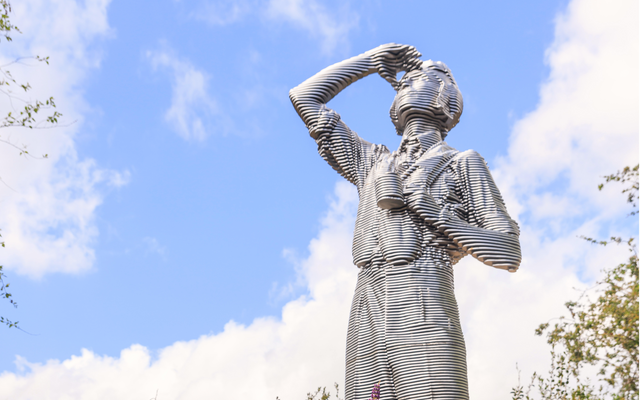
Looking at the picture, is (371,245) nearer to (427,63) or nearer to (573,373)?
(427,63)

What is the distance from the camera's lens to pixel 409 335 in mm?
5793

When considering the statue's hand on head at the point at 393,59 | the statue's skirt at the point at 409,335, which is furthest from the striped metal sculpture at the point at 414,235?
the statue's hand on head at the point at 393,59

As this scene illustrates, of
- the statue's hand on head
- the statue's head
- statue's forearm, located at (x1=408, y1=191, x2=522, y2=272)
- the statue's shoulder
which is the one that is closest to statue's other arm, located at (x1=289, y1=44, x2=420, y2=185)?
the statue's hand on head

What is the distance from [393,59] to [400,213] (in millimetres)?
2143

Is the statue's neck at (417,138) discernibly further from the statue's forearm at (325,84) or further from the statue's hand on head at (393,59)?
the statue's forearm at (325,84)

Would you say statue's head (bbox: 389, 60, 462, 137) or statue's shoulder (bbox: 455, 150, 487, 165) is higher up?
statue's head (bbox: 389, 60, 462, 137)

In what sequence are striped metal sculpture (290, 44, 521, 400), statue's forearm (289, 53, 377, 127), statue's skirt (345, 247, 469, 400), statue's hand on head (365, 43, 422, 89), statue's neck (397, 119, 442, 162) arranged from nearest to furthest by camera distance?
statue's skirt (345, 247, 469, 400), striped metal sculpture (290, 44, 521, 400), statue's neck (397, 119, 442, 162), statue's forearm (289, 53, 377, 127), statue's hand on head (365, 43, 422, 89)

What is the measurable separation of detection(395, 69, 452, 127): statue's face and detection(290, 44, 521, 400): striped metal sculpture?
12mm

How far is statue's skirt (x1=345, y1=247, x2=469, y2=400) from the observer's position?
18.4 ft

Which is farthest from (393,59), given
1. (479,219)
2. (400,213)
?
(479,219)

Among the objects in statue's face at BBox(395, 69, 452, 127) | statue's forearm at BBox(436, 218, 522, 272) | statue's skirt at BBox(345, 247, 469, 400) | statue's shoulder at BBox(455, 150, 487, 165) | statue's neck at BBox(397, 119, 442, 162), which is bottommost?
statue's skirt at BBox(345, 247, 469, 400)

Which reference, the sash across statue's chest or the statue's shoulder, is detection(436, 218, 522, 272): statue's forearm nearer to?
the sash across statue's chest

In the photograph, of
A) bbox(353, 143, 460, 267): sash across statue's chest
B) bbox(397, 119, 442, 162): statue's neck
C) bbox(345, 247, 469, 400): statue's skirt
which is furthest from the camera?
bbox(397, 119, 442, 162): statue's neck

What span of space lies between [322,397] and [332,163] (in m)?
4.37
